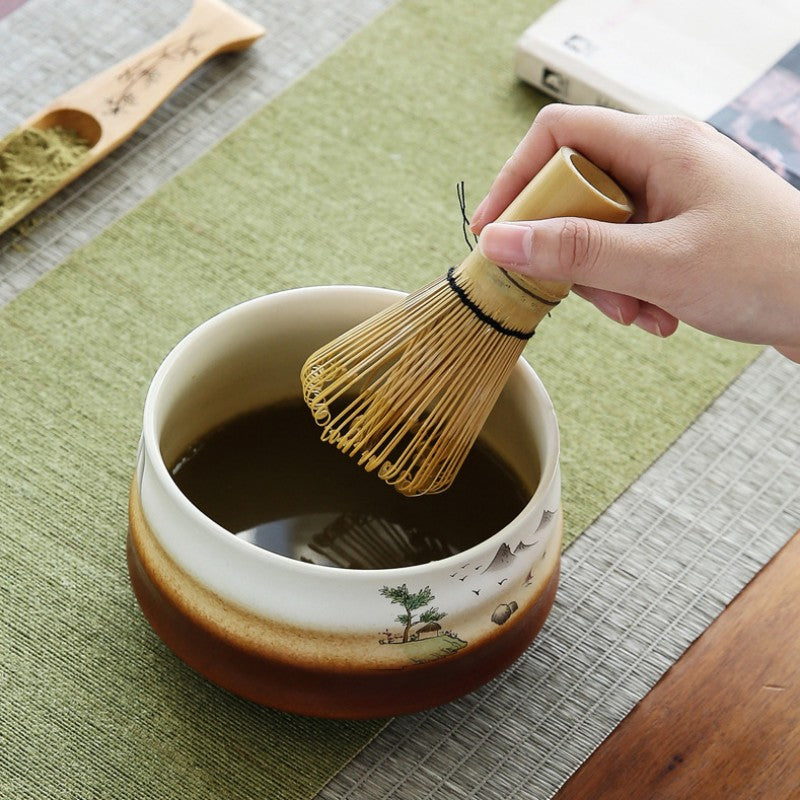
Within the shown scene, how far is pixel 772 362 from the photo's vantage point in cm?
77

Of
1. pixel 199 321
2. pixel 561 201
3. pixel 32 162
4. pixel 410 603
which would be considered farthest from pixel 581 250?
pixel 32 162

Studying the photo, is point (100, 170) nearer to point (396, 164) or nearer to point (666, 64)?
point (396, 164)

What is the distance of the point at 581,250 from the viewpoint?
0.49 metres

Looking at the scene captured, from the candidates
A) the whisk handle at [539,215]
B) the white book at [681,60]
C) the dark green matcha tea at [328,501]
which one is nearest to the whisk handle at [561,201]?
the whisk handle at [539,215]

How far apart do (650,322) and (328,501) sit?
209 mm

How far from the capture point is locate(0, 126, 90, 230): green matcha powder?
2.63ft

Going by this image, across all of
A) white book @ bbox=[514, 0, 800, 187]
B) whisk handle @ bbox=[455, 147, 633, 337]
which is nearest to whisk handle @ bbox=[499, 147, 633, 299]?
whisk handle @ bbox=[455, 147, 633, 337]

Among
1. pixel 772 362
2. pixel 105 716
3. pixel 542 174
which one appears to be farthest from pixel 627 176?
pixel 105 716

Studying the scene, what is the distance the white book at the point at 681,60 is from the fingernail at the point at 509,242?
0.42m

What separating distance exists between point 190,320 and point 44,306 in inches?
3.5

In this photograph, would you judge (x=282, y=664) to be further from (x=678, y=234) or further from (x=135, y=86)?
(x=135, y=86)

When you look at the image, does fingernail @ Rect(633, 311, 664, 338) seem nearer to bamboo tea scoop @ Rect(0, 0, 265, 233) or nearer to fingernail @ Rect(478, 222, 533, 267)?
fingernail @ Rect(478, 222, 533, 267)

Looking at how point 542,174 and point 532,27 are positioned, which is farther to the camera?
point 532,27

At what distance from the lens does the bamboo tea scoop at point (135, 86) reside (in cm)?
84
